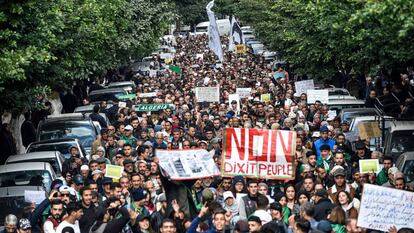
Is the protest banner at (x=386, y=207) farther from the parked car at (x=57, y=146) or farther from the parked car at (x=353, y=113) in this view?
the parked car at (x=353, y=113)

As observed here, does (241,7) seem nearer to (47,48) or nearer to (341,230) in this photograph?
(47,48)

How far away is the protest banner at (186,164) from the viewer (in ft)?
51.2

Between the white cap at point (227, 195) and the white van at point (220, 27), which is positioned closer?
the white cap at point (227, 195)

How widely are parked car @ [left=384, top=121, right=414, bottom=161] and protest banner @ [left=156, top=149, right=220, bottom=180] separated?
604 centimetres

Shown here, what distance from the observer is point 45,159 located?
21469mm

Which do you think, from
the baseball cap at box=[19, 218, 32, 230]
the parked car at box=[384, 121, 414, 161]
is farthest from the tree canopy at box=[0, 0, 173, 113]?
the baseball cap at box=[19, 218, 32, 230]

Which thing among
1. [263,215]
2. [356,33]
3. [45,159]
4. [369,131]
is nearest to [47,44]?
[45,159]

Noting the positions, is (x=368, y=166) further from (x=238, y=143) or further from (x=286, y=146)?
(x=238, y=143)

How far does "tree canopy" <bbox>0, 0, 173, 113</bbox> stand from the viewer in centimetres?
2095

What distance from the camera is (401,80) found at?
35469 mm

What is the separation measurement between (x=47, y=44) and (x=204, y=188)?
7303 mm

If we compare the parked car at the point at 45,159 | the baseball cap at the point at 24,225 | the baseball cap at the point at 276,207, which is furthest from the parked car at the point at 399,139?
the baseball cap at the point at 24,225

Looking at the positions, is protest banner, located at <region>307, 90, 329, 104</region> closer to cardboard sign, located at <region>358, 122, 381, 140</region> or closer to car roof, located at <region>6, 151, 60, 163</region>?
cardboard sign, located at <region>358, 122, 381, 140</region>

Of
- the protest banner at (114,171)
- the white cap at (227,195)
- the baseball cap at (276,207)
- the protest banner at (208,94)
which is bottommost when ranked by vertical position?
the protest banner at (208,94)
